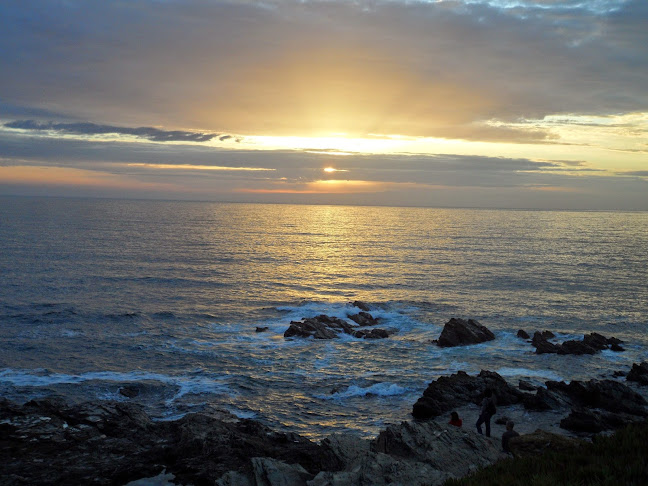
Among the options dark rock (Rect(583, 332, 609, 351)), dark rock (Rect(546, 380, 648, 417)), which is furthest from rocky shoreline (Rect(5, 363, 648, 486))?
dark rock (Rect(583, 332, 609, 351))

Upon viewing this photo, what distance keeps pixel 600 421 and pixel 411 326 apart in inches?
989

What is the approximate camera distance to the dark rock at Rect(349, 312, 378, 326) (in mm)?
49156

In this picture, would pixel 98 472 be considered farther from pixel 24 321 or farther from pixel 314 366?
pixel 24 321

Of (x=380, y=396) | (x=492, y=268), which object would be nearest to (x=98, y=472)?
(x=380, y=396)

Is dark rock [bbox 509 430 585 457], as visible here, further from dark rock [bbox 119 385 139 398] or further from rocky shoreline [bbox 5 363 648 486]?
dark rock [bbox 119 385 139 398]

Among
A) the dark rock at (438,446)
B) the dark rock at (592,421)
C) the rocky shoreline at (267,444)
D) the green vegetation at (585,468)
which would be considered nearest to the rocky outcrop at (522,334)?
the rocky shoreline at (267,444)

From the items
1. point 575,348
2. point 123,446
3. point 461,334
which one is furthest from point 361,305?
point 123,446

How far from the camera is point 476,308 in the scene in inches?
2208

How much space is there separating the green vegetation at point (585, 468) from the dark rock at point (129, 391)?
75.1 ft

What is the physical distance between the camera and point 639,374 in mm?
32250

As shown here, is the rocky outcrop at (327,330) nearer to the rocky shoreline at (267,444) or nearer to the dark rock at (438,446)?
the rocky shoreline at (267,444)

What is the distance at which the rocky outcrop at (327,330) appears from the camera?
44312mm

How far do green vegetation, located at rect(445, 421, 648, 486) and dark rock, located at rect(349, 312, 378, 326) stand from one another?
33862 millimetres

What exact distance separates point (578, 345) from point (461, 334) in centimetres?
938
